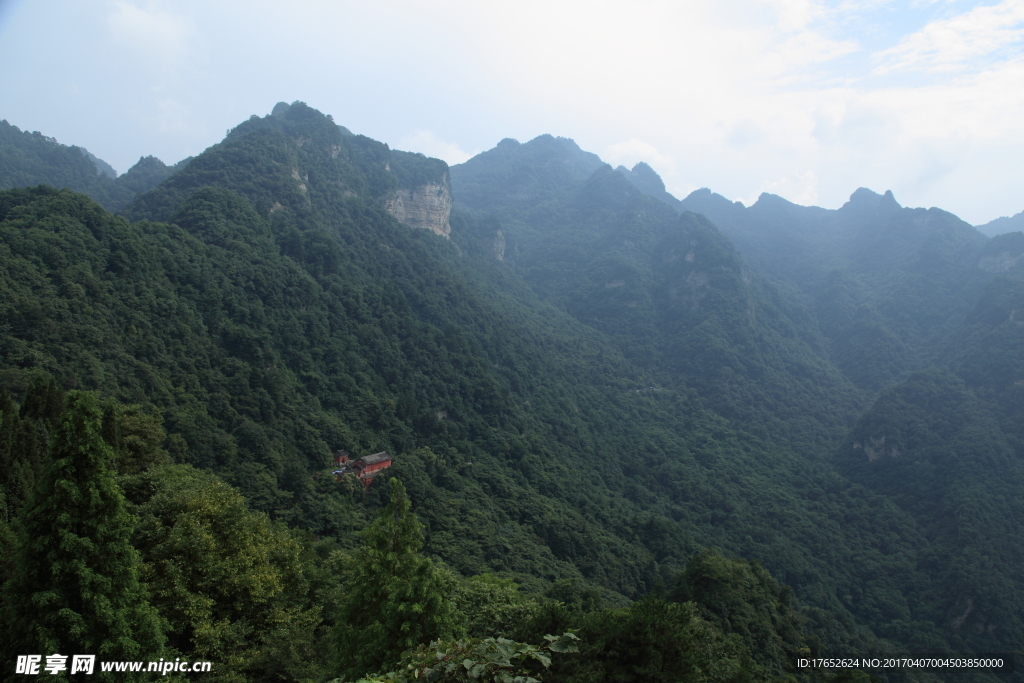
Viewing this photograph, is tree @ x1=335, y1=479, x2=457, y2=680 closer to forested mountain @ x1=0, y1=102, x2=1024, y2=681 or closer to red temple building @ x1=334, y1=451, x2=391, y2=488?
forested mountain @ x1=0, y1=102, x2=1024, y2=681

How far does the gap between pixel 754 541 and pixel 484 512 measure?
33830 millimetres

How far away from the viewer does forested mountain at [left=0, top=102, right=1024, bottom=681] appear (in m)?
17.0

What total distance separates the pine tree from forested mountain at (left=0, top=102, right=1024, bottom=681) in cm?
20

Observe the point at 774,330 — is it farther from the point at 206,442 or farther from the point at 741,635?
the point at 206,442

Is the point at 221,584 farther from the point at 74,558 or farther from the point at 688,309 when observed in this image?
the point at 688,309

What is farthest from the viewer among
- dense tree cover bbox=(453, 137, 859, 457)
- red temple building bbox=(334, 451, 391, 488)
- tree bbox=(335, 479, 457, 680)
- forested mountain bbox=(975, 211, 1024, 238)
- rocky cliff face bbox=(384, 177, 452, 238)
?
forested mountain bbox=(975, 211, 1024, 238)

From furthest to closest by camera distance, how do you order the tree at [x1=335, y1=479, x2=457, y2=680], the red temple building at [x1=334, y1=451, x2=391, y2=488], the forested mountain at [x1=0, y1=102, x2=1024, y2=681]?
the red temple building at [x1=334, y1=451, x2=391, y2=488] < the forested mountain at [x1=0, y1=102, x2=1024, y2=681] < the tree at [x1=335, y1=479, x2=457, y2=680]

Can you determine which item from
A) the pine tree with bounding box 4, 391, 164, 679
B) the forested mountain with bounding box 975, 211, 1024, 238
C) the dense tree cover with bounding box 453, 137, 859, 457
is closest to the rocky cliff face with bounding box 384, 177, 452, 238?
the dense tree cover with bounding box 453, 137, 859, 457

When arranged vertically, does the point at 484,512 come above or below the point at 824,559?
above

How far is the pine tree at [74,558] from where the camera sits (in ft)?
32.7

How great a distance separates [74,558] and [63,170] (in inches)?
4283

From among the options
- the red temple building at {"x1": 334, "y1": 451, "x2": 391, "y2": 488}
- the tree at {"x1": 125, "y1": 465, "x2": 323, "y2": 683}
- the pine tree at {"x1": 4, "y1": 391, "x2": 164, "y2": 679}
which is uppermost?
the pine tree at {"x1": 4, "y1": 391, "x2": 164, "y2": 679}

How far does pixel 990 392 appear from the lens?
7781 centimetres

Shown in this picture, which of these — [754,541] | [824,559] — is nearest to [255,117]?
[754,541]
